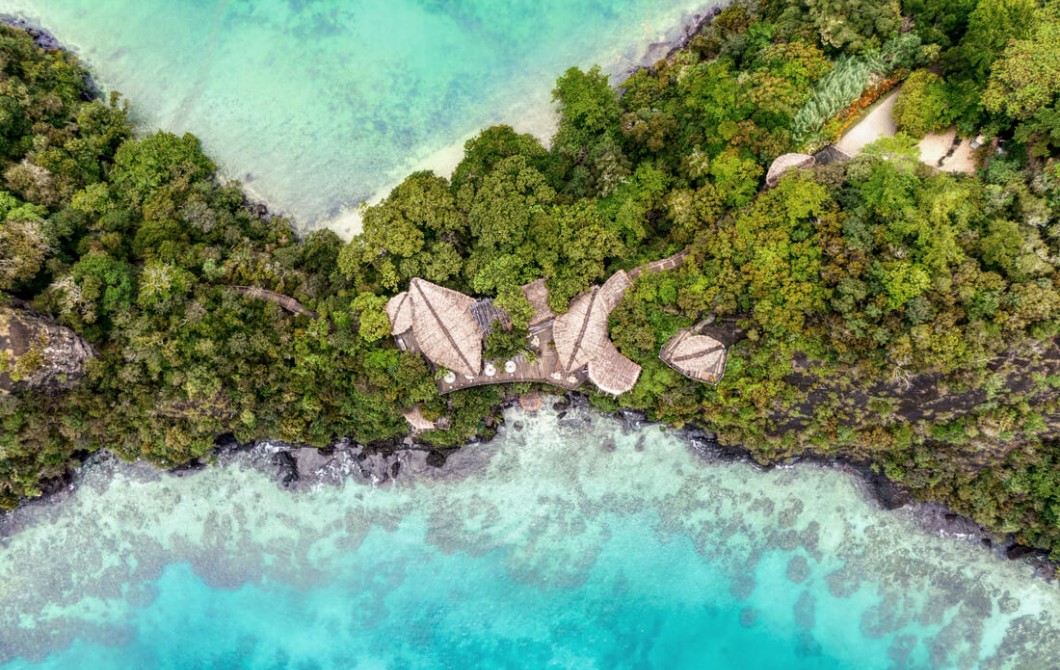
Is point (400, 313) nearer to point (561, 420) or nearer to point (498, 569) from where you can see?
point (561, 420)

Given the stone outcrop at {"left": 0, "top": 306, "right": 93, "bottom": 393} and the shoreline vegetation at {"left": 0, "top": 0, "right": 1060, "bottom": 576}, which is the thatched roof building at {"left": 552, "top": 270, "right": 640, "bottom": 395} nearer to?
the shoreline vegetation at {"left": 0, "top": 0, "right": 1060, "bottom": 576}

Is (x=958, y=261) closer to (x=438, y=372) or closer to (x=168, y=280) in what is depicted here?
(x=438, y=372)

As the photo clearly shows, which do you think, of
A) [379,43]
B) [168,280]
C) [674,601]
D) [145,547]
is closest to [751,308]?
[674,601]

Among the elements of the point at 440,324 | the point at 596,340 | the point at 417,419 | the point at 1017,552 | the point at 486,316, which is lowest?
the point at 1017,552

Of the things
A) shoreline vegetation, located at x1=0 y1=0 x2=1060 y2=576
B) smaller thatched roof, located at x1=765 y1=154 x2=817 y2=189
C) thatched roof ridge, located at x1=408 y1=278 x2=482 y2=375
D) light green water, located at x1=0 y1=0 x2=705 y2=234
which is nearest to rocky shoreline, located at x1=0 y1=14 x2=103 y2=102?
light green water, located at x1=0 y1=0 x2=705 y2=234

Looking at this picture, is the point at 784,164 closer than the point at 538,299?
Yes

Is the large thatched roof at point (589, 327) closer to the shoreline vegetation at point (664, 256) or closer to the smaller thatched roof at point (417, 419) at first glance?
the shoreline vegetation at point (664, 256)

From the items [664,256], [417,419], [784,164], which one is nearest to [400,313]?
[417,419]
